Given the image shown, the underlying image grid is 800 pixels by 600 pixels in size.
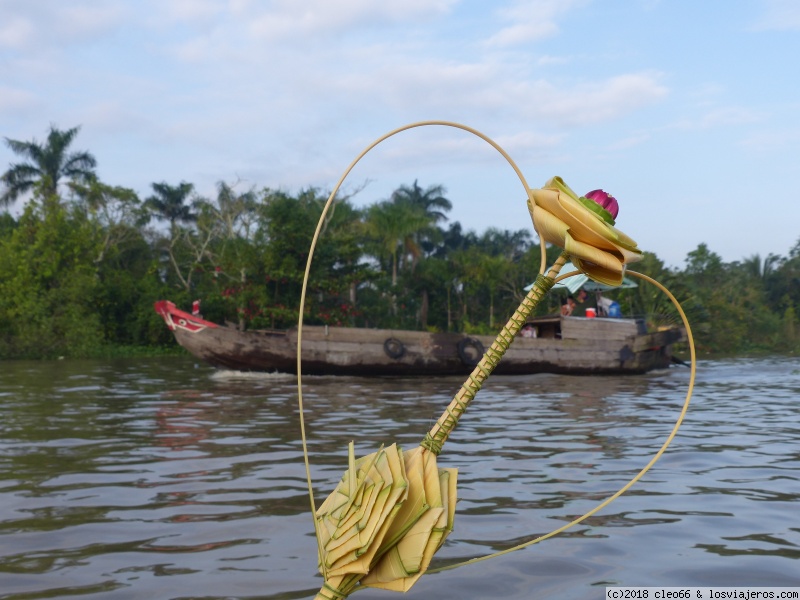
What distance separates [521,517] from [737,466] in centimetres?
237

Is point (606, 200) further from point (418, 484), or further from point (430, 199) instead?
point (430, 199)

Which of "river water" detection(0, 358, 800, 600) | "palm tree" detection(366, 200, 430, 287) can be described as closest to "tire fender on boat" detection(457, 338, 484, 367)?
"river water" detection(0, 358, 800, 600)

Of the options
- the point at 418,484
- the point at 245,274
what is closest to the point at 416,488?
the point at 418,484

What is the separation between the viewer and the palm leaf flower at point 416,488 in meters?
1.75

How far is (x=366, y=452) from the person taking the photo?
21.4 feet

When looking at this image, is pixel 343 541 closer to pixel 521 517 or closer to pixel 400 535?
pixel 400 535

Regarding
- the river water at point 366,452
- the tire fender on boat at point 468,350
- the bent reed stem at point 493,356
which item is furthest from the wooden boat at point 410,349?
the bent reed stem at point 493,356

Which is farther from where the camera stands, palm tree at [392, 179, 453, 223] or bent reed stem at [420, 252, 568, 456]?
palm tree at [392, 179, 453, 223]

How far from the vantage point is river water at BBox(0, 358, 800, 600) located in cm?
343

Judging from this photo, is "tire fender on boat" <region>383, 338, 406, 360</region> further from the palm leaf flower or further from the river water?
the palm leaf flower

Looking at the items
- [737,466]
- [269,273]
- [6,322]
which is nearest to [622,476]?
[737,466]

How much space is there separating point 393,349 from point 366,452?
885 cm

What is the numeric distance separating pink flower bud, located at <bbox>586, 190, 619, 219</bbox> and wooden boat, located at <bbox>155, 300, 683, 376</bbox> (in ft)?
42.4

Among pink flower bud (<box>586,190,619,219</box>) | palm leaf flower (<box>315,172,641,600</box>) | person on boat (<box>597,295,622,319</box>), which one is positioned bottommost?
palm leaf flower (<box>315,172,641,600</box>)
